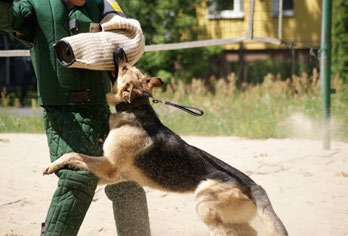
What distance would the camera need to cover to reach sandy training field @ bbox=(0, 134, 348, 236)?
5.98 meters

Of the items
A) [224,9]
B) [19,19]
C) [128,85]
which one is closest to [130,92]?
[128,85]

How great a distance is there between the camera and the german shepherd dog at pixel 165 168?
4324 mm

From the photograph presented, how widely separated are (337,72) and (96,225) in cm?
934

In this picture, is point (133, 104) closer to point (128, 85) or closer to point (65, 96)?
point (128, 85)

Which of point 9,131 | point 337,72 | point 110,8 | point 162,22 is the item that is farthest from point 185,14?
point 110,8

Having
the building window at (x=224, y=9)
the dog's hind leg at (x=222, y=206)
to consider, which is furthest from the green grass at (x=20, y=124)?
the building window at (x=224, y=9)

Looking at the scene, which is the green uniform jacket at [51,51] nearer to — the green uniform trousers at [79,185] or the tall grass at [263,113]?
the green uniform trousers at [79,185]

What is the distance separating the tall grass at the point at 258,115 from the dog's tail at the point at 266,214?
4524 mm

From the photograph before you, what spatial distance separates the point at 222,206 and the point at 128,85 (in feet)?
3.78

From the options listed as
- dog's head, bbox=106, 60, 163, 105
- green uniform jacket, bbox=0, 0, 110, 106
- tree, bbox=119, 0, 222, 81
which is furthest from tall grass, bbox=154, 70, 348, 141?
green uniform jacket, bbox=0, 0, 110, 106

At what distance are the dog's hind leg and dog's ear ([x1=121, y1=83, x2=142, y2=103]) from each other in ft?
2.73

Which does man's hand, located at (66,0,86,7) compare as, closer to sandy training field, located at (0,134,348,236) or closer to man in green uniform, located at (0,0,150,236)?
man in green uniform, located at (0,0,150,236)

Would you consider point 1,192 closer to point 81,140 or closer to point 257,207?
point 81,140

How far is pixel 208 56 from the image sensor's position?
17781mm
